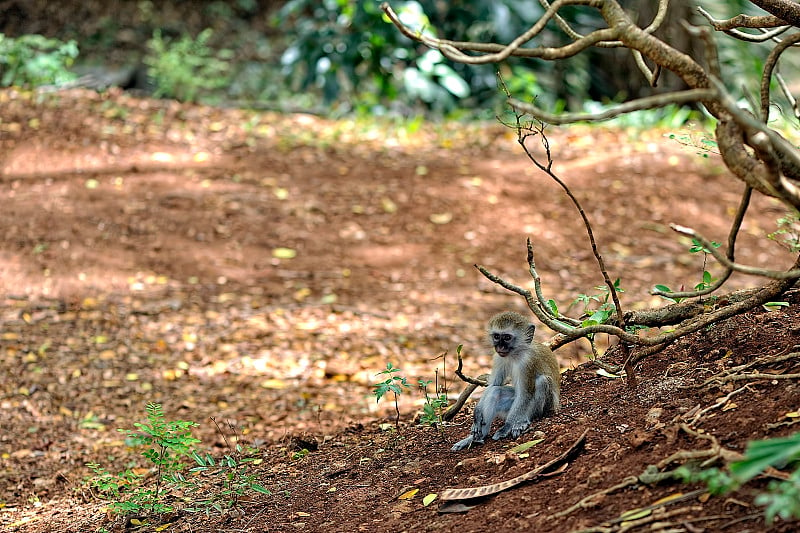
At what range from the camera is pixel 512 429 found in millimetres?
3863

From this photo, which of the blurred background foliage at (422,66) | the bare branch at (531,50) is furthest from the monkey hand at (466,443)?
the blurred background foliage at (422,66)

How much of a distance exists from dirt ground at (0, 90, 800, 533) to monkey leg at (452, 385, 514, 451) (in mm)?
85

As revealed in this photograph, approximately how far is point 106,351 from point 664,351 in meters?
4.08

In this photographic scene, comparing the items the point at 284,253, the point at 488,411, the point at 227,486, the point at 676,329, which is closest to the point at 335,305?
the point at 284,253

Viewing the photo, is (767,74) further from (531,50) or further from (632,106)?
(632,106)

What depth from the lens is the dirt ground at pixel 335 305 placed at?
335 cm

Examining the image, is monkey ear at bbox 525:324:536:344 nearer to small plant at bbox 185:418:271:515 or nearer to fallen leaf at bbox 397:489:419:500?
fallen leaf at bbox 397:489:419:500

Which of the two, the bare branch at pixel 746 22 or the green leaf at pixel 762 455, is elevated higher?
the bare branch at pixel 746 22

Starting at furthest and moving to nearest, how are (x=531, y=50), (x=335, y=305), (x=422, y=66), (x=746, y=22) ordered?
(x=422, y=66) < (x=335, y=305) < (x=746, y=22) < (x=531, y=50)

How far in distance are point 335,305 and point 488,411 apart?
3.44 meters

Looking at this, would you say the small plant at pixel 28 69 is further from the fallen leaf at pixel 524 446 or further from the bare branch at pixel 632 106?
the bare branch at pixel 632 106

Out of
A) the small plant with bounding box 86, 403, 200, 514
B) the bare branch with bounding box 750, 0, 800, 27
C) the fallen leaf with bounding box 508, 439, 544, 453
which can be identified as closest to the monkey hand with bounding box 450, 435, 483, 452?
the fallen leaf with bounding box 508, 439, 544, 453

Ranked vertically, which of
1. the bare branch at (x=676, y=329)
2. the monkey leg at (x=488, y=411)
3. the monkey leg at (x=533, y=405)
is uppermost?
the bare branch at (x=676, y=329)

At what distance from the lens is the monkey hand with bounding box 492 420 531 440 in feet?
12.5
